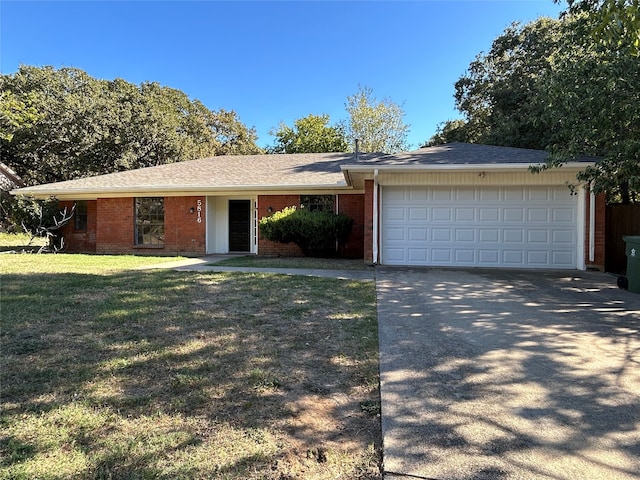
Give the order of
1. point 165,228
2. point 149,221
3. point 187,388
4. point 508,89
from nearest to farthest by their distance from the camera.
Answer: point 187,388
point 165,228
point 149,221
point 508,89

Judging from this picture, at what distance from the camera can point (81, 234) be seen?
1534cm

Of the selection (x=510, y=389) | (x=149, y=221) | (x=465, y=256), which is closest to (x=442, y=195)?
(x=465, y=256)

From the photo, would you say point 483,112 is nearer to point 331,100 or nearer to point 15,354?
point 331,100

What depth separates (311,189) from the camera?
13109 mm

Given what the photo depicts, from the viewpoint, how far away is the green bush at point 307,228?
11.6m

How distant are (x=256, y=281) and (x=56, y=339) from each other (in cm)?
393

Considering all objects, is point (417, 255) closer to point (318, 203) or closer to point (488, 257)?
point (488, 257)

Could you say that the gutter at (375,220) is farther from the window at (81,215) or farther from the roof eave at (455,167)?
the window at (81,215)

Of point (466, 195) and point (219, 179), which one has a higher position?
point (219, 179)

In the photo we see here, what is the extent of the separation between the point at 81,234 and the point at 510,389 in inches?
647

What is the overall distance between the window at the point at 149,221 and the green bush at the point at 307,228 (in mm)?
4619

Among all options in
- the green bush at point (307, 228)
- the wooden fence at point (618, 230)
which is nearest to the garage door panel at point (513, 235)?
the wooden fence at point (618, 230)

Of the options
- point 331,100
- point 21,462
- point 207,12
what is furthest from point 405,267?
point 331,100

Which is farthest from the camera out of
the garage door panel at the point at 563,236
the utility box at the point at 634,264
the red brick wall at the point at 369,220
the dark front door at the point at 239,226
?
the dark front door at the point at 239,226
